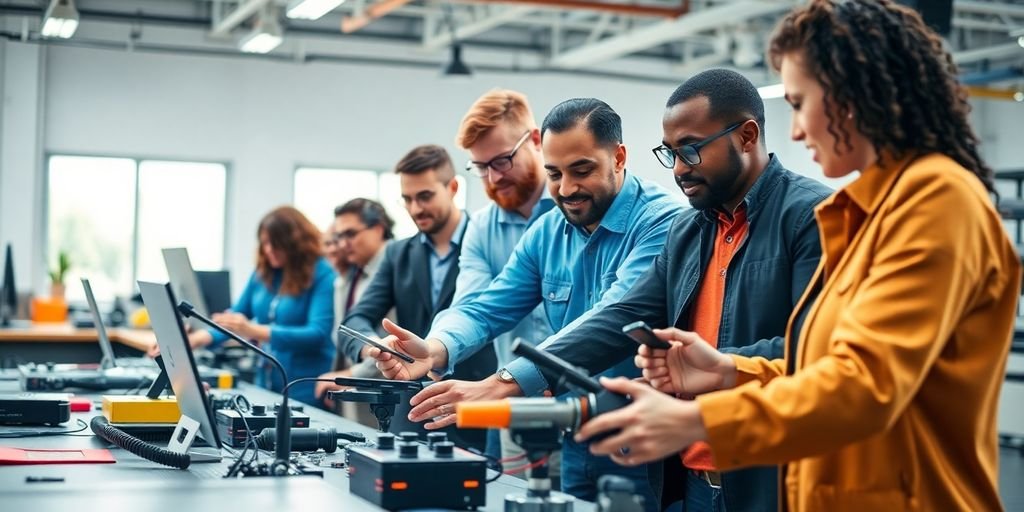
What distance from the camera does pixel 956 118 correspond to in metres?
1.46

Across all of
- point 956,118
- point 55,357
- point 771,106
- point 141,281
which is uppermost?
point 771,106

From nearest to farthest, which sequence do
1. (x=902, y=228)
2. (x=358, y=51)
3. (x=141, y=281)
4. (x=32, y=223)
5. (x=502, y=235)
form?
(x=902, y=228) → (x=141, y=281) → (x=502, y=235) → (x=32, y=223) → (x=358, y=51)

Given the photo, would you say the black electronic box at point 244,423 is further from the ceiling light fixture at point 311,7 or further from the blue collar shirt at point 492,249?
the ceiling light fixture at point 311,7

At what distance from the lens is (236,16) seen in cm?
940

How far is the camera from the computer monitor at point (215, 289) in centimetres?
529

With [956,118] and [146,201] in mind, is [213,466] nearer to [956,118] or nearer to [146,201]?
[956,118]

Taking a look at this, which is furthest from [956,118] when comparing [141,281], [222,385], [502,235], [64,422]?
[222,385]

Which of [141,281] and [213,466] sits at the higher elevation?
[141,281]

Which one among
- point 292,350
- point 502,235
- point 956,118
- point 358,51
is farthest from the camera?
point 358,51

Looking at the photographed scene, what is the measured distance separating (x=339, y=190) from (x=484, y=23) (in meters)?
2.42

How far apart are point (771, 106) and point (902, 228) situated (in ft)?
35.7

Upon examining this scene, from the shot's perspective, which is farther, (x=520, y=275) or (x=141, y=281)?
(x=520, y=275)

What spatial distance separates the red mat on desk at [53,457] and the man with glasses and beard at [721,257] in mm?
921

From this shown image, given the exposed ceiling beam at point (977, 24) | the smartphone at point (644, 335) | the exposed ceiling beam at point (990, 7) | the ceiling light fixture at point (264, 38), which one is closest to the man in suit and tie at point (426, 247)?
the smartphone at point (644, 335)
